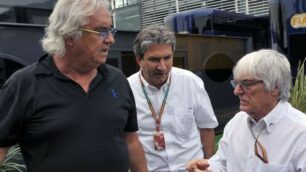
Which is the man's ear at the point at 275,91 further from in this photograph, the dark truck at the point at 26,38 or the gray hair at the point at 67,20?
the dark truck at the point at 26,38

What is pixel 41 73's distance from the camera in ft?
7.37

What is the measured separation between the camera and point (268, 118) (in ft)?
7.61

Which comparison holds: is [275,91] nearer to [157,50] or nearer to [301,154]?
[301,154]

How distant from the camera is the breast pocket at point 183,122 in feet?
10.3

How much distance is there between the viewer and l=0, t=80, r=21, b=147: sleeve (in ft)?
7.00

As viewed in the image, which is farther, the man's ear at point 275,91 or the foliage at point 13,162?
the foliage at point 13,162

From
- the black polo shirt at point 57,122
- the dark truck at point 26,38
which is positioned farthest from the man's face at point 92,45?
the dark truck at point 26,38

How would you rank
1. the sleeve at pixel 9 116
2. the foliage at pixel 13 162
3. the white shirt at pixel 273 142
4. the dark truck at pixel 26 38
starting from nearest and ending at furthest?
the sleeve at pixel 9 116, the white shirt at pixel 273 142, the foliage at pixel 13 162, the dark truck at pixel 26 38

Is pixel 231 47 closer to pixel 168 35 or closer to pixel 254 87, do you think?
pixel 168 35

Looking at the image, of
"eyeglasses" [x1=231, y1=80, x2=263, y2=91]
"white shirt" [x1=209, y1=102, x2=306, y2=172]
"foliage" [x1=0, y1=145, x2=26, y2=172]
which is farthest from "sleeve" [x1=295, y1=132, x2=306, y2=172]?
"foliage" [x1=0, y1=145, x2=26, y2=172]

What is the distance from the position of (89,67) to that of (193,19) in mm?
8399

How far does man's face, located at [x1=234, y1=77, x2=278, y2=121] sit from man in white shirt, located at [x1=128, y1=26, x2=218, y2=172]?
78 cm

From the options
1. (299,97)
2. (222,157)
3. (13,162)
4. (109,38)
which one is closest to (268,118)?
(222,157)

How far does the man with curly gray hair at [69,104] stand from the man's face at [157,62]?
69 centimetres
